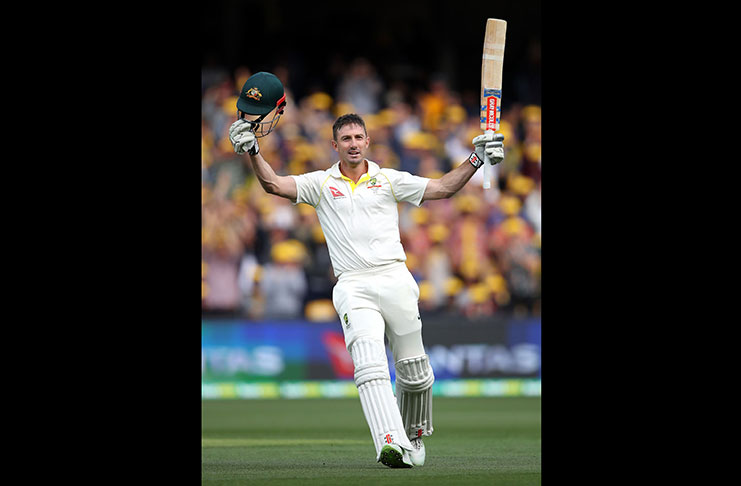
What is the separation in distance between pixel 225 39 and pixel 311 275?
5.17 m

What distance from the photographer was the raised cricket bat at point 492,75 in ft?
22.9

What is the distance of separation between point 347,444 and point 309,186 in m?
2.43

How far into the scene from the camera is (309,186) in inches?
284

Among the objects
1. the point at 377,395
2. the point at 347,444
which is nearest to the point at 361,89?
the point at 347,444

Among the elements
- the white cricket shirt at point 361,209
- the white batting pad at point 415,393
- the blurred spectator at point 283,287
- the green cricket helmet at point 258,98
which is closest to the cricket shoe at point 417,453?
the white batting pad at point 415,393

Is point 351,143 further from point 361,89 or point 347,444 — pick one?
point 361,89

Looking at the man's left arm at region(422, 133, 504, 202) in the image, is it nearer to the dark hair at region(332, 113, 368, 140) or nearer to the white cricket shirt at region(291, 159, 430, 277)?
the white cricket shirt at region(291, 159, 430, 277)

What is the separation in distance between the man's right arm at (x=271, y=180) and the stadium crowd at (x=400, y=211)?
24.9 feet
